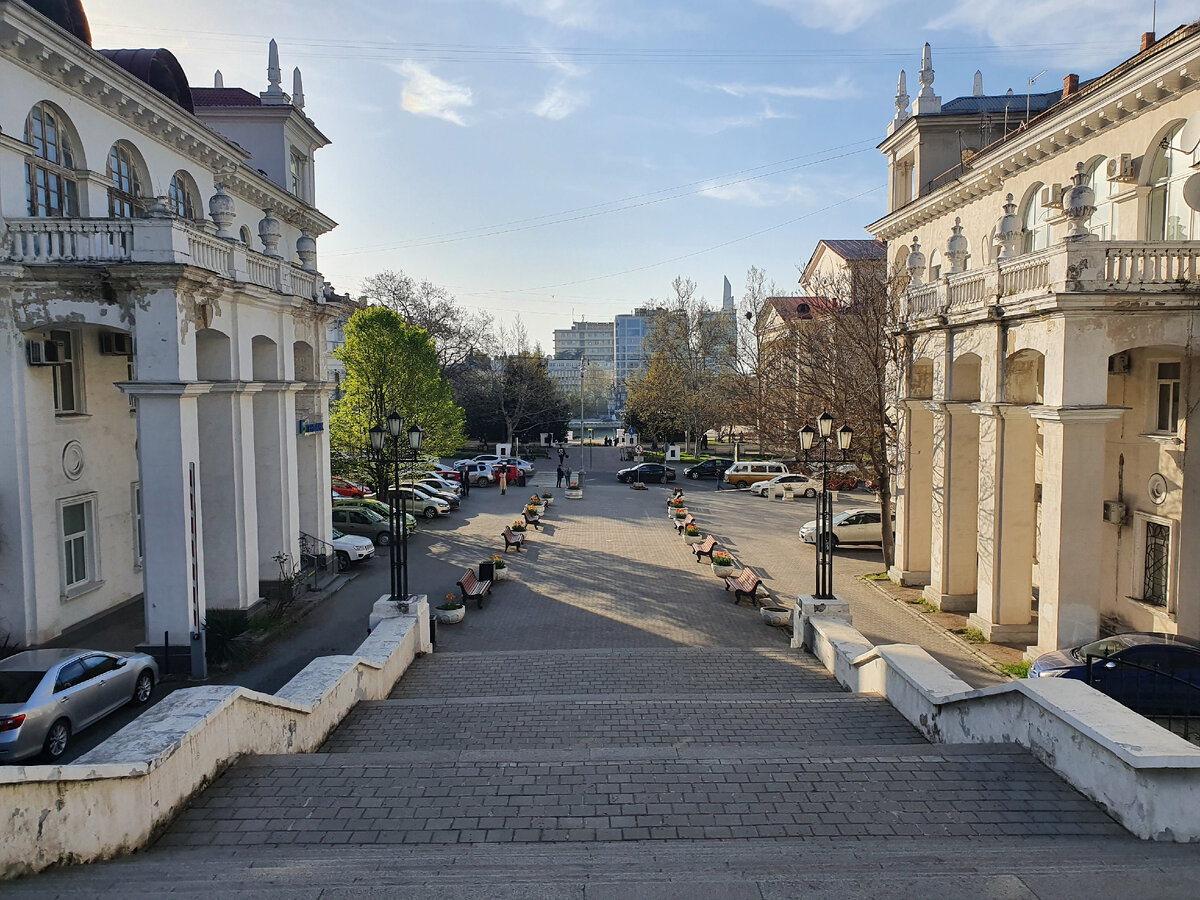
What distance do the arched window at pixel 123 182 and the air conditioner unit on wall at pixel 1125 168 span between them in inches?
771

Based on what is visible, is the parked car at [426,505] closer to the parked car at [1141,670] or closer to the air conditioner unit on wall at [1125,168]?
the parked car at [1141,670]

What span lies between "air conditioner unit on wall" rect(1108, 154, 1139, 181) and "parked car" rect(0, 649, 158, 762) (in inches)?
751

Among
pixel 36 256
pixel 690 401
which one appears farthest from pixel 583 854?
pixel 690 401

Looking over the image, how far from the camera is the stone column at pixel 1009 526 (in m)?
14.7

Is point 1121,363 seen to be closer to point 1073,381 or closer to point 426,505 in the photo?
point 1073,381

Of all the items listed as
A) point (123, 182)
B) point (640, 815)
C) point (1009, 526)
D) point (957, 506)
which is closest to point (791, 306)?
point (957, 506)

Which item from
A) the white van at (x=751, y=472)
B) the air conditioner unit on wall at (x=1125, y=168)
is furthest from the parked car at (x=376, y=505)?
the air conditioner unit on wall at (x=1125, y=168)

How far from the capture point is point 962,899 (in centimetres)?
448

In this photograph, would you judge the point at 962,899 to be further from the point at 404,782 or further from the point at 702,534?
the point at 702,534

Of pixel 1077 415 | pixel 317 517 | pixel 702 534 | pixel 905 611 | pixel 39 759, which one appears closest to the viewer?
pixel 39 759

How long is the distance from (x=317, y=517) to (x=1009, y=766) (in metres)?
18.7

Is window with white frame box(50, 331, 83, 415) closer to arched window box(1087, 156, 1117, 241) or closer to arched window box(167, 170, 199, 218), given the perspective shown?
arched window box(167, 170, 199, 218)

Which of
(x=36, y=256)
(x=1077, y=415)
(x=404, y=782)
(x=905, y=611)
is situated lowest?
(x=905, y=611)

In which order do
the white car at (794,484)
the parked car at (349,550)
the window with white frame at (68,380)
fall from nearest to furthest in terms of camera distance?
1. the window with white frame at (68,380)
2. the parked car at (349,550)
3. the white car at (794,484)
